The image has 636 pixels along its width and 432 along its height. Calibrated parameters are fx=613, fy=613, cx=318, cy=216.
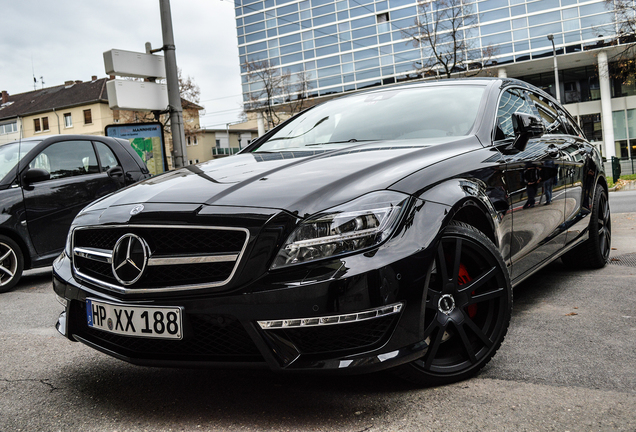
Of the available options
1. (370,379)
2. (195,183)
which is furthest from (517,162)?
(195,183)

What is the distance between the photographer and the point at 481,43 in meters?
38.7

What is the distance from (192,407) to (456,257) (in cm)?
128

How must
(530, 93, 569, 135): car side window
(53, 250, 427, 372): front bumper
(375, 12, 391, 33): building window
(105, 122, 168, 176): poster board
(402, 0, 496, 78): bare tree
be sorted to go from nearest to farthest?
(53, 250, 427, 372): front bumper → (530, 93, 569, 135): car side window → (105, 122, 168, 176): poster board → (402, 0, 496, 78): bare tree → (375, 12, 391, 33): building window

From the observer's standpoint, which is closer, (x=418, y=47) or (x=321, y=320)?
(x=321, y=320)

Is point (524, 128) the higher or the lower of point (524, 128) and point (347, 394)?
the higher

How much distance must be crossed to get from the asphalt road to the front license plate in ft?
1.21

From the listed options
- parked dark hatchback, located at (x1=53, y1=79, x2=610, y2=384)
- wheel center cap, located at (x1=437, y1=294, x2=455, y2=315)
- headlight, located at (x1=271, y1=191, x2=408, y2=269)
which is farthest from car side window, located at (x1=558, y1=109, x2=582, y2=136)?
headlight, located at (x1=271, y1=191, x2=408, y2=269)

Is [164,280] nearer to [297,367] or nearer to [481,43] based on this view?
[297,367]

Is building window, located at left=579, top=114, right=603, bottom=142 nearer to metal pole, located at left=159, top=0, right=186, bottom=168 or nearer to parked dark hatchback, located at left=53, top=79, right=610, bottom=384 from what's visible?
metal pole, located at left=159, top=0, right=186, bottom=168

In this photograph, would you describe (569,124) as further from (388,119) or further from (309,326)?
(309,326)

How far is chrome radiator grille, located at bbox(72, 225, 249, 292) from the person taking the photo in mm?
2297

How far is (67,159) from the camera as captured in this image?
6863mm

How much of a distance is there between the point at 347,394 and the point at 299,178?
37.1 inches

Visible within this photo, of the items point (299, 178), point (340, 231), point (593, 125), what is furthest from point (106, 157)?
point (593, 125)
